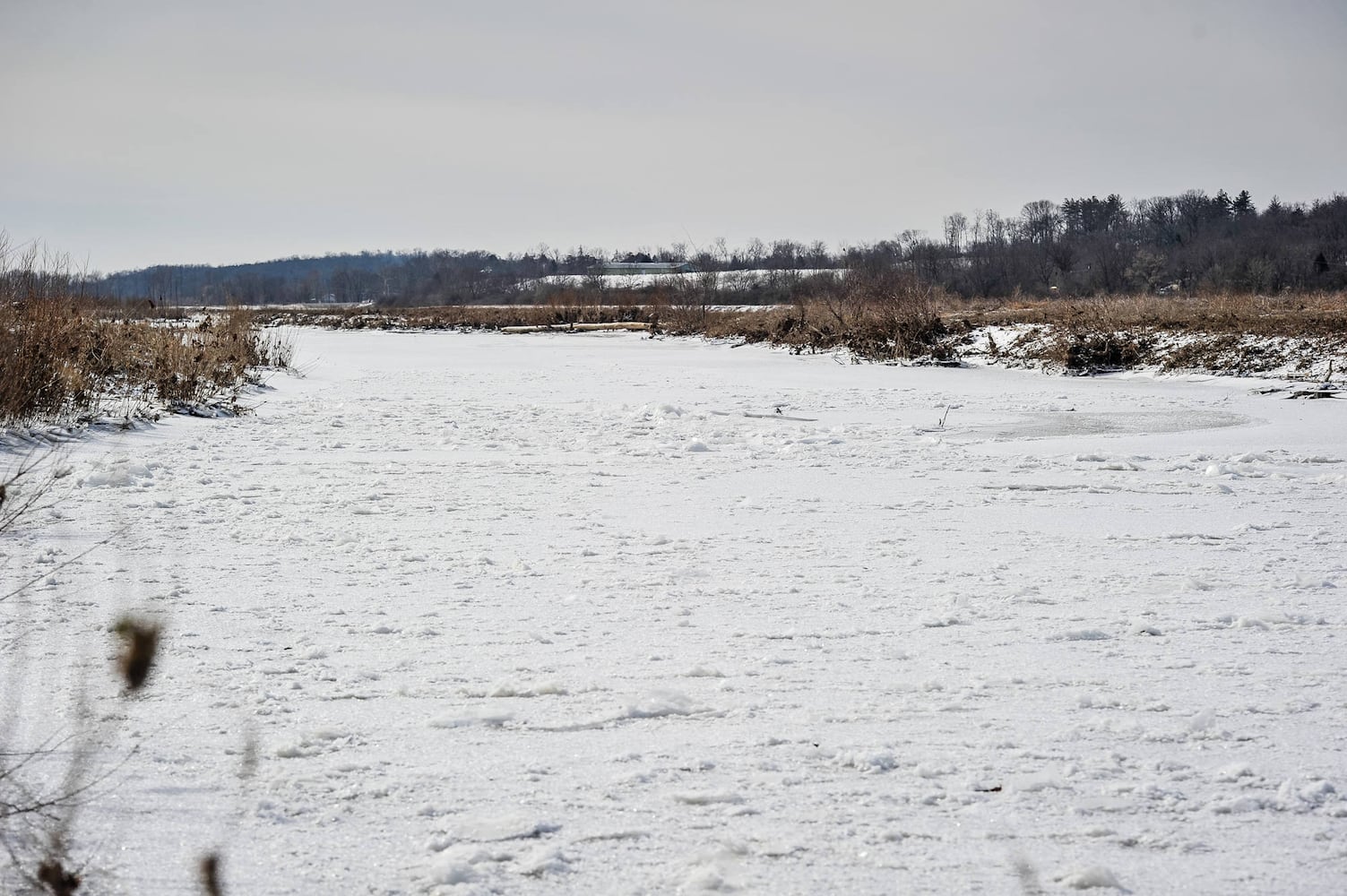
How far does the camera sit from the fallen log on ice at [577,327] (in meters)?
49.3

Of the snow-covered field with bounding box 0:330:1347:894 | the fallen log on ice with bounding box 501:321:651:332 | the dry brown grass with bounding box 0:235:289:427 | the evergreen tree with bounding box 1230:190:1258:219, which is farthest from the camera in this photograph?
the evergreen tree with bounding box 1230:190:1258:219

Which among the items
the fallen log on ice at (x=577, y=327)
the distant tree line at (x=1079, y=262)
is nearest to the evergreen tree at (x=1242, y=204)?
the distant tree line at (x=1079, y=262)

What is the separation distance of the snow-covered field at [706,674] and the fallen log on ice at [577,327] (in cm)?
3969

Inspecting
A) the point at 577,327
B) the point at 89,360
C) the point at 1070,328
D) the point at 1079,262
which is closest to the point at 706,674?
the point at 89,360

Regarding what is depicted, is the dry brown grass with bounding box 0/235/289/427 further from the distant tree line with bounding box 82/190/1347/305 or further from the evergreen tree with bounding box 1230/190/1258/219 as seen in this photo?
the evergreen tree with bounding box 1230/190/1258/219

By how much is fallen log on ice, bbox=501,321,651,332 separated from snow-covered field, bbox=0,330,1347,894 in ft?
130

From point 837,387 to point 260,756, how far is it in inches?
602

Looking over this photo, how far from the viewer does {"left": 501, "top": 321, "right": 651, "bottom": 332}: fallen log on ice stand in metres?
49.3

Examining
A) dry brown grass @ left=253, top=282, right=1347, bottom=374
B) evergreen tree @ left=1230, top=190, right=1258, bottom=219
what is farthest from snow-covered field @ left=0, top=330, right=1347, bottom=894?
evergreen tree @ left=1230, top=190, right=1258, bottom=219

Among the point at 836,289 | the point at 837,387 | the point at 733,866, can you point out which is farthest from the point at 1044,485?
the point at 836,289

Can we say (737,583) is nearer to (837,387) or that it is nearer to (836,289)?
(837,387)

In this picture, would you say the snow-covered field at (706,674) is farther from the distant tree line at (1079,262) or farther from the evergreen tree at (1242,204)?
the evergreen tree at (1242,204)

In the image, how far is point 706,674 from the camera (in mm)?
3850

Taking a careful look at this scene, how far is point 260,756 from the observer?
3.07 m
